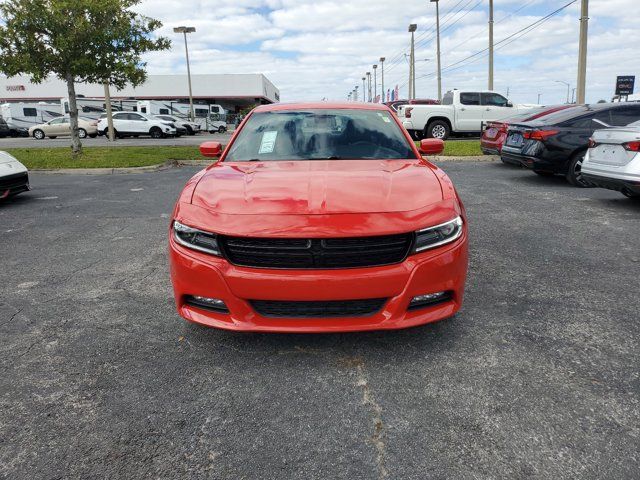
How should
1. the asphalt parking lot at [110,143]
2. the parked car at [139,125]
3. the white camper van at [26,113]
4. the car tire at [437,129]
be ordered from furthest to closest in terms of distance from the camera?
the white camper van at [26,113] < the parked car at [139,125] < the asphalt parking lot at [110,143] < the car tire at [437,129]

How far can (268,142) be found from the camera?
13.4 ft

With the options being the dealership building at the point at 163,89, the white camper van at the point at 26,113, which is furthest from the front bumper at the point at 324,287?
the dealership building at the point at 163,89

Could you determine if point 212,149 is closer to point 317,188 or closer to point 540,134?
point 317,188

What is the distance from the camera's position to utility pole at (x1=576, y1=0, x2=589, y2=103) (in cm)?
1712

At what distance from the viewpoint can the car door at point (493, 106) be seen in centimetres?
1894

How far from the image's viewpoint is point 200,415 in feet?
7.85

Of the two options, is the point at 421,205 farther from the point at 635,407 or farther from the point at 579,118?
the point at 579,118

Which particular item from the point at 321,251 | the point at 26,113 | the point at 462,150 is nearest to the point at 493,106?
the point at 462,150

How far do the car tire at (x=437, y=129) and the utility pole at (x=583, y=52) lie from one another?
474 centimetres

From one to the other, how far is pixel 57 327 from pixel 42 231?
3400 millimetres

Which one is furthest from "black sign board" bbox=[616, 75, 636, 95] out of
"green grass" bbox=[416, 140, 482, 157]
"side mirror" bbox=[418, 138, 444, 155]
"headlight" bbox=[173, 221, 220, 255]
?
"headlight" bbox=[173, 221, 220, 255]

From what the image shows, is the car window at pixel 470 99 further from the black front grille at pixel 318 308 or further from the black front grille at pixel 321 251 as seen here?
the black front grille at pixel 318 308

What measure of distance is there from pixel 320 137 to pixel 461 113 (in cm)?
1601

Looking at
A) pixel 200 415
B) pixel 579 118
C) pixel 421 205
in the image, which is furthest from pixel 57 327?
pixel 579 118
